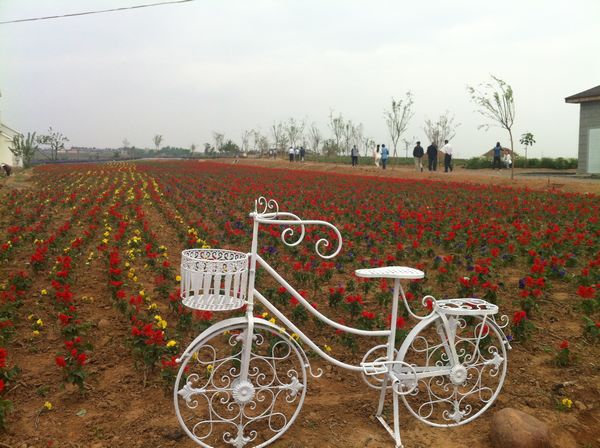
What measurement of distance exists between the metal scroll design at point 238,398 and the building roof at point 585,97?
2096 cm

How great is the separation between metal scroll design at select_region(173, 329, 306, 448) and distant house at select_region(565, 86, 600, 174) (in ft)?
68.7

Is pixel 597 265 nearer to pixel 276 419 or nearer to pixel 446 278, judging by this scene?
pixel 446 278

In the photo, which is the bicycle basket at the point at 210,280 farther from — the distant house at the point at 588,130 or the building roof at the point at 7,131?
the building roof at the point at 7,131

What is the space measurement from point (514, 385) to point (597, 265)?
104 inches

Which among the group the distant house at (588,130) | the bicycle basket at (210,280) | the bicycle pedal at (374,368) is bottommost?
the bicycle pedal at (374,368)

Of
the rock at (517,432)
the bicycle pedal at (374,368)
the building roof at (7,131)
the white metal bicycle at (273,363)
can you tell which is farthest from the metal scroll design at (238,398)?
the building roof at (7,131)

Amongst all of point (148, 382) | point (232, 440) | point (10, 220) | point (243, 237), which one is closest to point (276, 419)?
point (232, 440)

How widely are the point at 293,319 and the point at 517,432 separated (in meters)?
2.29

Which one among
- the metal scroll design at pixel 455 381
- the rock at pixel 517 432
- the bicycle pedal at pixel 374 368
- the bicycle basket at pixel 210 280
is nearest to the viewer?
the bicycle basket at pixel 210 280

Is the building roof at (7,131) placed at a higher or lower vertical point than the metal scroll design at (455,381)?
higher

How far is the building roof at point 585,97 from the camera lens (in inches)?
786

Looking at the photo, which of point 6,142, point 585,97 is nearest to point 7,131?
point 6,142

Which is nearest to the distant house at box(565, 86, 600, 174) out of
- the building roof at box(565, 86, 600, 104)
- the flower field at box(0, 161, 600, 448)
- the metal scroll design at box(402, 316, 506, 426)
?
the building roof at box(565, 86, 600, 104)

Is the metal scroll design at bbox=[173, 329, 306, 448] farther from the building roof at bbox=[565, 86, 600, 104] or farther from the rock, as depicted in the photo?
the building roof at bbox=[565, 86, 600, 104]
